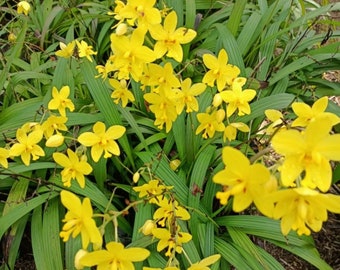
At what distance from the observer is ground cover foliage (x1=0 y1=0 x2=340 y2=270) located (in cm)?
121

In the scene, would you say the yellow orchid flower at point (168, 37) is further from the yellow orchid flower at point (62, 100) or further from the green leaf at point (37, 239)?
the green leaf at point (37, 239)

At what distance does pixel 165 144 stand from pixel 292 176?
1250mm

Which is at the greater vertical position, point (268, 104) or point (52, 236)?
point (268, 104)

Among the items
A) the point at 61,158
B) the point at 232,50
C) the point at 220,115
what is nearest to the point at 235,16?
the point at 232,50

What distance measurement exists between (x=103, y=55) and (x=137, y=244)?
1.51 meters

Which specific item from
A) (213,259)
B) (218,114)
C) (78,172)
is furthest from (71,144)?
(213,259)

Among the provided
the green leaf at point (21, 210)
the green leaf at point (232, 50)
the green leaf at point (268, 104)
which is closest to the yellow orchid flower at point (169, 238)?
the green leaf at point (21, 210)

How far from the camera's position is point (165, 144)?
2355 millimetres

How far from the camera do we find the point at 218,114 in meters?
1.83

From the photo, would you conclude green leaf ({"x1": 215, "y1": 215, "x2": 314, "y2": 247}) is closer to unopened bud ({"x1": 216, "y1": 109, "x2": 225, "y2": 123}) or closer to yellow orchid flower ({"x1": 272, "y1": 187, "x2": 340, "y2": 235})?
unopened bud ({"x1": 216, "y1": 109, "x2": 225, "y2": 123})

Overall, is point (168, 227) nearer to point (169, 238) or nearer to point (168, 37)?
point (169, 238)

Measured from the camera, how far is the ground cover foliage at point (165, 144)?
1208 mm

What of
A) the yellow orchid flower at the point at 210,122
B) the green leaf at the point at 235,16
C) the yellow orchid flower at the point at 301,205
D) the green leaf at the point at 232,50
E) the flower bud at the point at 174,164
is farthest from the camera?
the green leaf at the point at 235,16

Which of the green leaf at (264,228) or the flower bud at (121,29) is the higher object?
the flower bud at (121,29)
